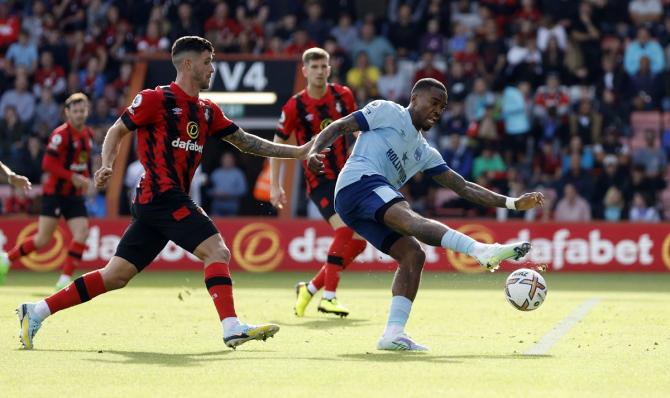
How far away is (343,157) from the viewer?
42.2 feet

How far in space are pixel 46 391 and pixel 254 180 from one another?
54.0 ft

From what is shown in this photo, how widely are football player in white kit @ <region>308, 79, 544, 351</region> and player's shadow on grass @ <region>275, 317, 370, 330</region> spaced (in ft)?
6.63

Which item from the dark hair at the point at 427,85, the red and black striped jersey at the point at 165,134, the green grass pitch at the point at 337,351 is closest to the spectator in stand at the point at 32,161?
the green grass pitch at the point at 337,351

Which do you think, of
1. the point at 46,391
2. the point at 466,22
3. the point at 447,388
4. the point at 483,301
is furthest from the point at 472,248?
the point at 466,22

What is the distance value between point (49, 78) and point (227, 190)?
4.79 metres

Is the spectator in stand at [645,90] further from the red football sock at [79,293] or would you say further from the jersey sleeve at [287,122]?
the red football sock at [79,293]

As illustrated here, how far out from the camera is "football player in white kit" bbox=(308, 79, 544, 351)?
916 centimetres

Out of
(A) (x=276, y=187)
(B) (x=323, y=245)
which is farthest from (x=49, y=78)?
(A) (x=276, y=187)

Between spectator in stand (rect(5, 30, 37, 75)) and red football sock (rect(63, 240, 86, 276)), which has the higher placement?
spectator in stand (rect(5, 30, 37, 75))

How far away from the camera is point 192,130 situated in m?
9.39

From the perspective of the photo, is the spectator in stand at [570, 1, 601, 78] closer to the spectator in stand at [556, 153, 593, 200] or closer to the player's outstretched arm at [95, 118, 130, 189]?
the spectator in stand at [556, 153, 593, 200]

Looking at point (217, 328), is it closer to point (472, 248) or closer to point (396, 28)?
point (472, 248)

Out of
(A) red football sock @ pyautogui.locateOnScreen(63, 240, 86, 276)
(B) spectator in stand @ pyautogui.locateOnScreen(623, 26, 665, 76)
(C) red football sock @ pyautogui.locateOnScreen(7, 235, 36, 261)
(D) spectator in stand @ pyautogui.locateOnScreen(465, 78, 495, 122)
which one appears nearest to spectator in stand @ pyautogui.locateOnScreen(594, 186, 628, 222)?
(D) spectator in stand @ pyautogui.locateOnScreen(465, 78, 495, 122)

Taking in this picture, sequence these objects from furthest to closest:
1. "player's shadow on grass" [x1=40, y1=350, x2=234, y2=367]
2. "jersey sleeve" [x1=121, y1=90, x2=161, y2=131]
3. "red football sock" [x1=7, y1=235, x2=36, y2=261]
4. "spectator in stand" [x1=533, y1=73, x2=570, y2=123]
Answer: "spectator in stand" [x1=533, y1=73, x2=570, y2=123], "red football sock" [x1=7, y1=235, x2=36, y2=261], "jersey sleeve" [x1=121, y1=90, x2=161, y2=131], "player's shadow on grass" [x1=40, y1=350, x2=234, y2=367]
